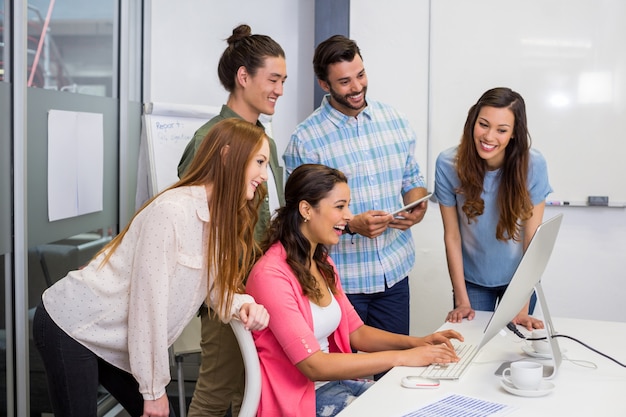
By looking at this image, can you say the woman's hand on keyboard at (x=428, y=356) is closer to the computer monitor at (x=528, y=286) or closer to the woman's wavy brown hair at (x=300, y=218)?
the computer monitor at (x=528, y=286)

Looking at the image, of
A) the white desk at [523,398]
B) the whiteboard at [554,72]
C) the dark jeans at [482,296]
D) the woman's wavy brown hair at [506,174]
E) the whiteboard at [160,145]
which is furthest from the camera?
the whiteboard at [554,72]

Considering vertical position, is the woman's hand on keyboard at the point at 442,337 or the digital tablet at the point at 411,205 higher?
the digital tablet at the point at 411,205

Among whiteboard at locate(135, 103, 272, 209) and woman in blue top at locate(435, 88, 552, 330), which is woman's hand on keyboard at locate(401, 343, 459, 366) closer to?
woman in blue top at locate(435, 88, 552, 330)

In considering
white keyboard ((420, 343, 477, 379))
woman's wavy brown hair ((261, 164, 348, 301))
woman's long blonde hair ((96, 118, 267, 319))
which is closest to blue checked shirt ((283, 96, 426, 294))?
woman's wavy brown hair ((261, 164, 348, 301))

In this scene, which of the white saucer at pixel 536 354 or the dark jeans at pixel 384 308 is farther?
the dark jeans at pixel 384 308

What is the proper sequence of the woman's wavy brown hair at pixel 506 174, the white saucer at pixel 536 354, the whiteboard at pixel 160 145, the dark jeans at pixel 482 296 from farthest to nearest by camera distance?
the whiteboard at pixel 160 145
the dark jeans at pixel 482 296
the woman's wavy brown hair at pixel 506 174
the white saucer at pixel 536 354

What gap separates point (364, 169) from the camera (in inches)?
108

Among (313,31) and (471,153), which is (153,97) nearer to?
(313,31)

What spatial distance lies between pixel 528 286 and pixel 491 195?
2.14ft

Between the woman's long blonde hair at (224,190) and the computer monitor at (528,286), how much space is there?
0.63 metres

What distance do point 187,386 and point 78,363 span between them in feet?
7.53

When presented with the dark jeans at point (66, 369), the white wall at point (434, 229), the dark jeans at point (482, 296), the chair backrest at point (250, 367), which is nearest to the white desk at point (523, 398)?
the chair backrest at point (250, 367)

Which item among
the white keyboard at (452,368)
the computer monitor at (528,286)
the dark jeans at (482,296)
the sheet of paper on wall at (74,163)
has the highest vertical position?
the sheet of paper on wall at (74,163)

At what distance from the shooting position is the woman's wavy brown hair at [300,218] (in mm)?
2064
